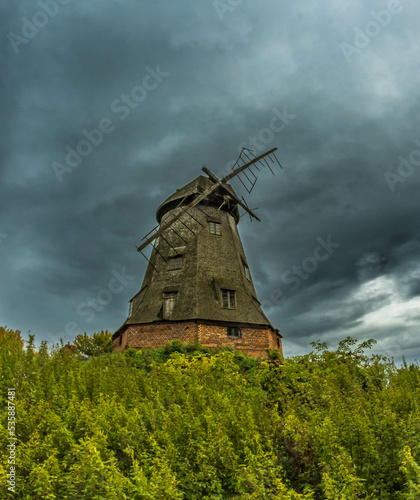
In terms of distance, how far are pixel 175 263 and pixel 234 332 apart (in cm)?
601

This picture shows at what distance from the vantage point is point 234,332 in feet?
67.5

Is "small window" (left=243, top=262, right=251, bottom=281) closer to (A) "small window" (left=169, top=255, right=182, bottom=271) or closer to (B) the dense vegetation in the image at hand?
(A) "small window" (left=169, top=255, right=182, bottom=271)

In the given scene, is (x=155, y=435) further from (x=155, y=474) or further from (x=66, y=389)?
(x=66, y=389)

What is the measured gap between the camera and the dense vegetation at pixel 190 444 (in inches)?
159

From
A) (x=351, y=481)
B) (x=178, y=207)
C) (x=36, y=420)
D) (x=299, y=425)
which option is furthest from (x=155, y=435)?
(x=178, y=207)

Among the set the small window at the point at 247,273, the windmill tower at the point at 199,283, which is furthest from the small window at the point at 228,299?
the small window at the point at 247,273

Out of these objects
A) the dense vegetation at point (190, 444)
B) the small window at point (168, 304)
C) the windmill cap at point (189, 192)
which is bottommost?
the dense vegetation at point (190, 444)

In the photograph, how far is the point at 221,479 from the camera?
5070mm

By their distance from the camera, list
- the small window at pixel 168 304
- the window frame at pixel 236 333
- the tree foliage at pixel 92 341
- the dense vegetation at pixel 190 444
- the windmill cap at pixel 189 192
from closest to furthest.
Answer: the dense vegetation at pixel 190 444 < the window frame at pixel 236 333 < the small window at pixel 168 304 < the windmill cap at pixel 189 192 < the tree foliage at pixel 92 341

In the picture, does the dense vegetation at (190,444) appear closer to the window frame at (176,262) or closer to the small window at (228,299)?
the small window at (228,299)

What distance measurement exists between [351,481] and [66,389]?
17.9ft

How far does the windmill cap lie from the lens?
25.7 metres

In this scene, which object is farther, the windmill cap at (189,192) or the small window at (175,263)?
the windmill cap at (189,192)

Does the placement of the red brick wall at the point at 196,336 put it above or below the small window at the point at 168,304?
below
